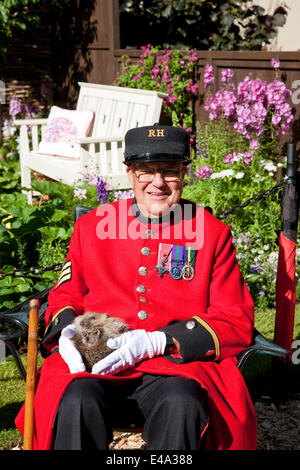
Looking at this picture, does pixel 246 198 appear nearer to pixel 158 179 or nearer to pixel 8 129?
pixel 158 179

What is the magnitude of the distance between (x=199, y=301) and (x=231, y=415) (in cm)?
49

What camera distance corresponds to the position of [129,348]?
229 centimetres

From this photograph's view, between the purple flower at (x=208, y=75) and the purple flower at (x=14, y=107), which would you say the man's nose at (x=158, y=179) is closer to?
the purple flower at (x=208, y=75)

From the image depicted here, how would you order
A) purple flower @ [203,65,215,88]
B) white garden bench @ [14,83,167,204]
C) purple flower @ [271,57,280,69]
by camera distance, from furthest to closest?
purple flower @ [203,65,215,88] → white garden bench @ [14,83,167,204] → purple flower @ [271,57,280,69]

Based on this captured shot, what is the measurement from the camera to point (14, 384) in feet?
11.8

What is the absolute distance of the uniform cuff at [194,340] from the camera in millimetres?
2352

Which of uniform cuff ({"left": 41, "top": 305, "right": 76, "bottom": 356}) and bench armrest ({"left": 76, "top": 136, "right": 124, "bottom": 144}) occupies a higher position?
bench armrest ({"left": 76, "top": 136, "right": 124, "bottom": 144})

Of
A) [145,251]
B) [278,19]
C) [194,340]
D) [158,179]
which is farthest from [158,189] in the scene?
[278,19]

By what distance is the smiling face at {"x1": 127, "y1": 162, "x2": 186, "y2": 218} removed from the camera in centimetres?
249

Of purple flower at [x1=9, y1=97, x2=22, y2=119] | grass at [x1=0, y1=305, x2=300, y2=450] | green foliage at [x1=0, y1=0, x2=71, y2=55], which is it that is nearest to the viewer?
grass at [x1=0, y1=305, x2=300, y2=450]

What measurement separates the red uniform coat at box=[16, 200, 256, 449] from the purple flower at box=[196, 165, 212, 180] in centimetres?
250

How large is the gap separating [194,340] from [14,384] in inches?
65.7

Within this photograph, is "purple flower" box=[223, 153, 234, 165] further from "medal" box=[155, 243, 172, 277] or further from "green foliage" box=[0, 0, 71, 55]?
"green foliage" box=[0, 0, 71, 55]

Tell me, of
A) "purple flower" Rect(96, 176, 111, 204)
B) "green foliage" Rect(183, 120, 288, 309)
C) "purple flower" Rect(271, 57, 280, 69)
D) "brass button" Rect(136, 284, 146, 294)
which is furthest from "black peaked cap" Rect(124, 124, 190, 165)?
"purple flower" Rect(271, 57, 280, 69)
